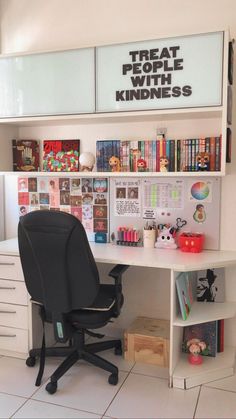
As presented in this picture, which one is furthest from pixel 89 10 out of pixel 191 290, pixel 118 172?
pixel 191 290

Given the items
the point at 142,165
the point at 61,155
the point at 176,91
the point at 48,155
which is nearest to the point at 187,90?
the point at 176,91

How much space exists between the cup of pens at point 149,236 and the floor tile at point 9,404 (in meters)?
1.25

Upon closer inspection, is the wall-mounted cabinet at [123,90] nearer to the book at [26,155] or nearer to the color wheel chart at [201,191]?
the book at [26,155]

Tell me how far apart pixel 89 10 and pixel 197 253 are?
1934mm

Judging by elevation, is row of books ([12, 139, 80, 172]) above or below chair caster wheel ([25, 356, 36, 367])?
above

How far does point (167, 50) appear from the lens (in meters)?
2.33

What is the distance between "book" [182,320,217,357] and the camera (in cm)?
251

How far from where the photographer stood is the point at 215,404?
207 centimetres

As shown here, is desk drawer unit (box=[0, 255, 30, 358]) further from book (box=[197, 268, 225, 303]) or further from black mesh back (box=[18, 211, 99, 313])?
book (box=[197, 268, 225, 303])

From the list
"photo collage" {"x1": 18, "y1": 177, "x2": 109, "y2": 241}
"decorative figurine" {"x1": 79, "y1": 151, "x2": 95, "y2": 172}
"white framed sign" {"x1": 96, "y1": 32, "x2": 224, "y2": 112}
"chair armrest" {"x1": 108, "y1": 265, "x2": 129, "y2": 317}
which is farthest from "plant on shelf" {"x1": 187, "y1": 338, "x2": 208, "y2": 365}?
"white framed sign" {"x1": 96, "y1": 32, "x2": 224, "y2": 112}

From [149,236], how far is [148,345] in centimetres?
74

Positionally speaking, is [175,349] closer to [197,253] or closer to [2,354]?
[197,253]

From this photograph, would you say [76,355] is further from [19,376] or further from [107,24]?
[107,24]

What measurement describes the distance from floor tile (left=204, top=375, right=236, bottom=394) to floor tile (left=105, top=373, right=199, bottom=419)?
A: 115 millimetres
